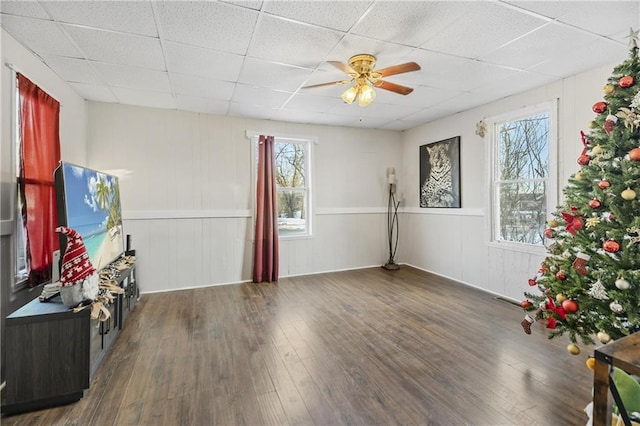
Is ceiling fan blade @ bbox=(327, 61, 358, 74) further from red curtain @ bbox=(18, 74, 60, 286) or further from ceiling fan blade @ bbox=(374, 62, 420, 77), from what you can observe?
red curtain @ bbox=(18, 74, 60, 286)

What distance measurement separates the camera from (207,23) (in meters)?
2.15

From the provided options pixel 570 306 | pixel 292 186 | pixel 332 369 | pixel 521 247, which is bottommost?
pixel 332 369

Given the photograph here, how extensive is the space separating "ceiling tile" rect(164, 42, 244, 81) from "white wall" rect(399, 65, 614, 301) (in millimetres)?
3197

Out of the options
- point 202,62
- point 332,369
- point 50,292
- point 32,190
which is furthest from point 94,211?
point 332,369

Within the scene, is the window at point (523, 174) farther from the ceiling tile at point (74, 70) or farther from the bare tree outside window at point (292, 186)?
the ceiling tile at point (74, 70)

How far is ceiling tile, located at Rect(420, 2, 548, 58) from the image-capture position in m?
2.04

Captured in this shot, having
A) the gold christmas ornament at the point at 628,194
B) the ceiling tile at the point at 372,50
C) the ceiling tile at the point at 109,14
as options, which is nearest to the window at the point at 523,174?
the gold christmas ornament at the point at 628,194

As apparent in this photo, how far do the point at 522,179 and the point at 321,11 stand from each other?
306cm

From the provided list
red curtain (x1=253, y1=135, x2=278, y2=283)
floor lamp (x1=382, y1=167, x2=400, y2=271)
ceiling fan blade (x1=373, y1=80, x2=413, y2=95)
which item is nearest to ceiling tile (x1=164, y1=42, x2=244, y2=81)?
ceiling fan blade (x1=373, y1=80, x2=413, y2=95)

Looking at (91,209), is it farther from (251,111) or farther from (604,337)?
(604,337)

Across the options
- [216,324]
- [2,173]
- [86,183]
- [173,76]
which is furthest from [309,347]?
[173,76]

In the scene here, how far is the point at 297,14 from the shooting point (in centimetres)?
204

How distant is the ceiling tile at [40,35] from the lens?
213 cm

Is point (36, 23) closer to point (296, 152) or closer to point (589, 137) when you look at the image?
point (296, 152)
